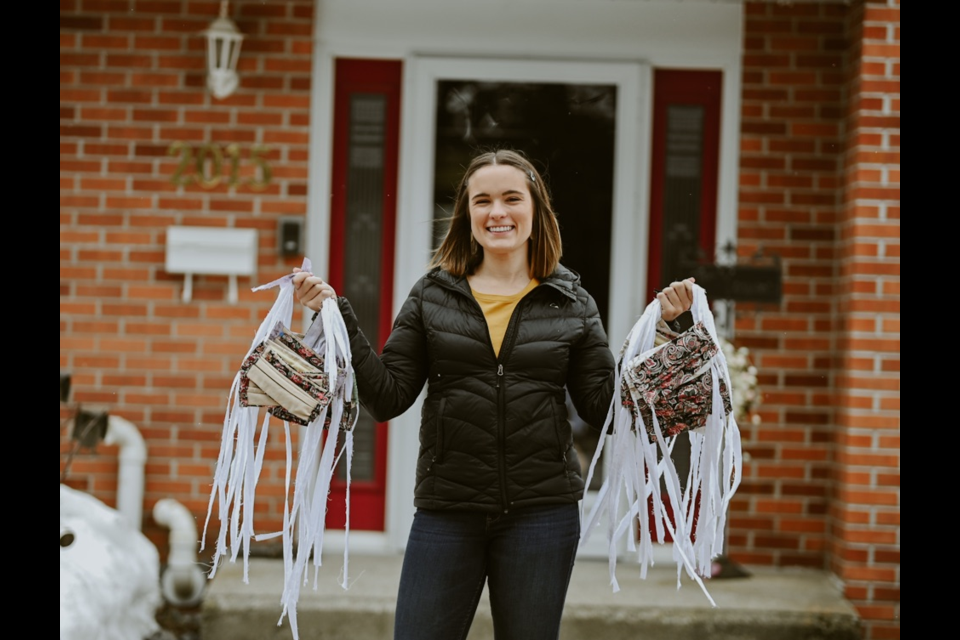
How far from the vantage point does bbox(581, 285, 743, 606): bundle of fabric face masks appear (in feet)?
8.69

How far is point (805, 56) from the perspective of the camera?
4.67 metres

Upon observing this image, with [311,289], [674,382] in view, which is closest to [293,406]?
[311,289]

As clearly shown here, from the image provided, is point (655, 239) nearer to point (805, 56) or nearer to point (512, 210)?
point (805, 56)

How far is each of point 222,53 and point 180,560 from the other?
2.23 m

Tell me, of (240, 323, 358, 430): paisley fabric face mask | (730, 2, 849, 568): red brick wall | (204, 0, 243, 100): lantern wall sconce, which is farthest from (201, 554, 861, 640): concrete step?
(204, 0, 243, 100): lantern wall sconce

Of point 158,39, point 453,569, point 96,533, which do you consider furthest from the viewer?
point 158,39

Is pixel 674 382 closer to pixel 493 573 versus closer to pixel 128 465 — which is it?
pixel 493 573

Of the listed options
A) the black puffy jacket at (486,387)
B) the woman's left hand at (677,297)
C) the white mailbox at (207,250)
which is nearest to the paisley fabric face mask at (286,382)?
the black puffy jacket at (486,387)

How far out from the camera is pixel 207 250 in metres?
4.60

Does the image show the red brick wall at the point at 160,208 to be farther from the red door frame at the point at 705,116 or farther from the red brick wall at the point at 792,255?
the red brick wall at the point at 792,255

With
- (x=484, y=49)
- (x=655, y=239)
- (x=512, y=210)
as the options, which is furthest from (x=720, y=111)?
(x=512, y=210)

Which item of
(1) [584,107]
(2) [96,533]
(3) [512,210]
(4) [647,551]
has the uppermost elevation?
(1) [584,107]

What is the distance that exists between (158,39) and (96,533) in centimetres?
215

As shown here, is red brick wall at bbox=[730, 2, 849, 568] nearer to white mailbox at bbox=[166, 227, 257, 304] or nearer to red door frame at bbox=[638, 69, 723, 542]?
red door frame at bbox=[638, 69, 723, 542]
